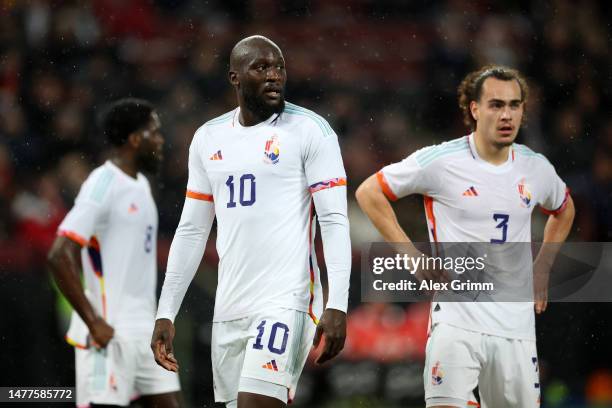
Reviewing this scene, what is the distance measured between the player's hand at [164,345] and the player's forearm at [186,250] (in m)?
0.11

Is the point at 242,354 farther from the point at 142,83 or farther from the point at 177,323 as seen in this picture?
the point at 142,83

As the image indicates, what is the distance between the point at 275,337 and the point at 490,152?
1722 millimetres

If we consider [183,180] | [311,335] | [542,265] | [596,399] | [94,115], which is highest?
[94,115]

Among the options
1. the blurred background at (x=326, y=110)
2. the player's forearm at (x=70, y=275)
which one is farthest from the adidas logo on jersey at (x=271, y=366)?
the blurred background at (x=326, y=110)

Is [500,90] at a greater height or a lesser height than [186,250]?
greater

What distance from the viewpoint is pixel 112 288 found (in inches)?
Result: 221

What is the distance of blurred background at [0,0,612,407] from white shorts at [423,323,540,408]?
7.48 ft

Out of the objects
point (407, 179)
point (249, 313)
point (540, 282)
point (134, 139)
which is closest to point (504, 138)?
point (407, 179)

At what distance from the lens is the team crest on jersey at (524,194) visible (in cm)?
512

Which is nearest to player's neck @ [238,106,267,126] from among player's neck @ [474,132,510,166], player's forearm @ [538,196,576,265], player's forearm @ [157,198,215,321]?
player's forearm @ [157,198,215,321]

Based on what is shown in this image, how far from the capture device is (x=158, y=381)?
18.3 feet

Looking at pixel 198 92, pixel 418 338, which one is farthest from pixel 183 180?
pixel 418 338

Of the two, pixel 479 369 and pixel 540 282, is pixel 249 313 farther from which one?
pixel 540 282

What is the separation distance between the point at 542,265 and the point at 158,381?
7.14 ft
